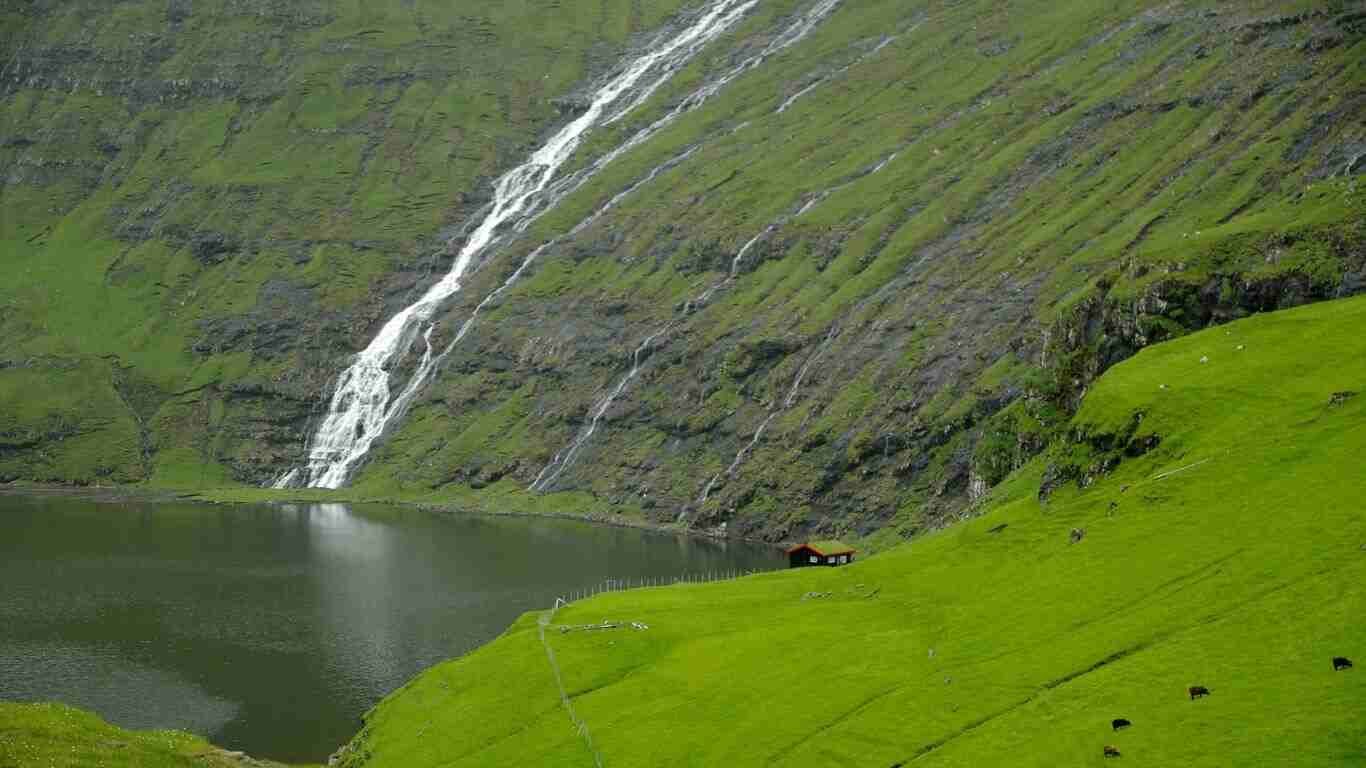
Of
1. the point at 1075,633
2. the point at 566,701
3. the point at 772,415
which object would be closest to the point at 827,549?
the point at 566,701

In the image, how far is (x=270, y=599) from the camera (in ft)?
394

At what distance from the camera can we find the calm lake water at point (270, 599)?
87125 mm

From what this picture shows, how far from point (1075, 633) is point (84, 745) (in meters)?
47.5

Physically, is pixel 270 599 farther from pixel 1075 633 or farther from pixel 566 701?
pixel 1075 633

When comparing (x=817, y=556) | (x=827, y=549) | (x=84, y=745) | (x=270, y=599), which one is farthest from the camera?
(x=270, y=599)

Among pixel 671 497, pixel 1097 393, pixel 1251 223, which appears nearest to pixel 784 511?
pixel 671 497

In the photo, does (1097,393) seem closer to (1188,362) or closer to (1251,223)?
(1188,362)

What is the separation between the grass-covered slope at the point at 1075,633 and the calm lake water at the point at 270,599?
51.2 feet

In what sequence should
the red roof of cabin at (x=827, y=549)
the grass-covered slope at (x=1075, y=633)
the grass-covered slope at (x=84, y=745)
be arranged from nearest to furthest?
the grass-covered slope at (x=1075, y=633)
the grass-covered slope at (x=84, y=745)
the red roof of cabin at (x=827, y=549)

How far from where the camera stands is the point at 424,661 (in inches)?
3772

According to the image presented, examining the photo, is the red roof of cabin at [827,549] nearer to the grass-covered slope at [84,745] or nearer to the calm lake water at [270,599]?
the calm lake water at [270,599]

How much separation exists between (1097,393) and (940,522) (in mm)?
64051

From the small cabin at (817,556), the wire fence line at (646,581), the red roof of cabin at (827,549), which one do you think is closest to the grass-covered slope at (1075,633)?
the small cabin at (817,556)

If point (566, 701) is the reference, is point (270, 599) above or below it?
above
